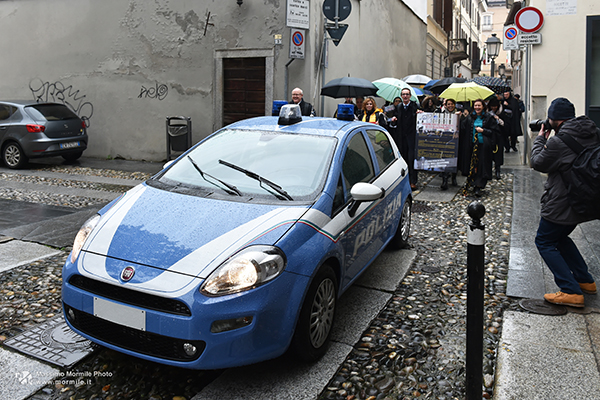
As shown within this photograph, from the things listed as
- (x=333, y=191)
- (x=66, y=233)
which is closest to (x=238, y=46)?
(x=66, y=233)

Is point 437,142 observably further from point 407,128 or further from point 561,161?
point 561,161

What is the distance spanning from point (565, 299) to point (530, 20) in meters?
8.46

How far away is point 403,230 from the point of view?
5.89m

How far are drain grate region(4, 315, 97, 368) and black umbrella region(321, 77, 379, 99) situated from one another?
8.79m

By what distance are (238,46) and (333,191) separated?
961 centimetres

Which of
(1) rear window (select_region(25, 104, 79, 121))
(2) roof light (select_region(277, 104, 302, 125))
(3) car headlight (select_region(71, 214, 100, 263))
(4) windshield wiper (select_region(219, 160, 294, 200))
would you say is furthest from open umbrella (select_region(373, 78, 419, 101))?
(3) car headlight (select_region(71, 214, 100, 263))

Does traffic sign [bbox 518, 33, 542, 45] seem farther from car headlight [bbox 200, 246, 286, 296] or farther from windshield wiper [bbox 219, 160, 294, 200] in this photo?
car headlight [bbox 200, 246, 286, 296]

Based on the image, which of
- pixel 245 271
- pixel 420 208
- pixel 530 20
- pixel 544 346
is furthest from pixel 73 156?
pixel 544 346

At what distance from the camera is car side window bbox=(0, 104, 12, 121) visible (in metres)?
12.6

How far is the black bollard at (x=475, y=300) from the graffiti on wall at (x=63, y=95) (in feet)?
45.3

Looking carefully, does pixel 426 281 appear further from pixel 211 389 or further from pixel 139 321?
pixel 139 321

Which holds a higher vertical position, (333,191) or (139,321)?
(333,191)

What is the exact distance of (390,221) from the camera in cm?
511

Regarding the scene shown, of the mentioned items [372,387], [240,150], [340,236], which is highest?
[240,150]
